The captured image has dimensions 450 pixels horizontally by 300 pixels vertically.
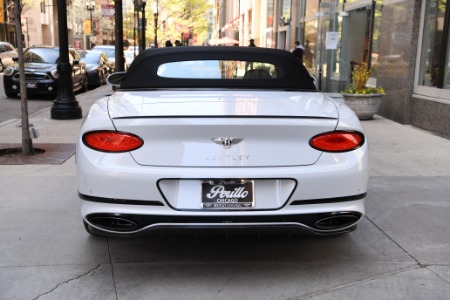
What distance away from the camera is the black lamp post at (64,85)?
10531 millimetres

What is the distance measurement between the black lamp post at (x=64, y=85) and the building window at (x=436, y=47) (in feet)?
Result: 23.8

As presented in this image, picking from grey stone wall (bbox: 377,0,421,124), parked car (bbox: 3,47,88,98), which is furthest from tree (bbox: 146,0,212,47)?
grey stone wall (bbox: 377,0,421,124)

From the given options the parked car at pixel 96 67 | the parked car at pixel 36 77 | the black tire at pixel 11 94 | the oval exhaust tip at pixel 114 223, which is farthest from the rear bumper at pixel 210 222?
the parked car at pixel 96 67

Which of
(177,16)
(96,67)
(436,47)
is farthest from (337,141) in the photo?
(177,16)

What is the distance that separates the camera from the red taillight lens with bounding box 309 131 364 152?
327 cm

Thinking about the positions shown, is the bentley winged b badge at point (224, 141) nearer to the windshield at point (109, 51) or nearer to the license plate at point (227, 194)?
the license plate at point (227, 194)

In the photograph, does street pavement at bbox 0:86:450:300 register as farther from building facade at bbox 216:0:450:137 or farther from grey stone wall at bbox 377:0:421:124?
grey stone wall at bbox 377:0:421:124

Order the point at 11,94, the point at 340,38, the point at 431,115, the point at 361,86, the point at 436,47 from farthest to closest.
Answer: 1. the point at 340,38
2. the point at 11,94
3. the point at 361,86
4. the point at 436,47
5. the point at 431,115

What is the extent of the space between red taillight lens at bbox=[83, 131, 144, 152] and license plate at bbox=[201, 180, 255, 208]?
1.69ft

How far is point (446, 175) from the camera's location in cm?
632

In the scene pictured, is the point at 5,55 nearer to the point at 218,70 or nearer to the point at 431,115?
the point at 431,115

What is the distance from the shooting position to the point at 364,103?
10812mm

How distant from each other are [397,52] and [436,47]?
1211mm

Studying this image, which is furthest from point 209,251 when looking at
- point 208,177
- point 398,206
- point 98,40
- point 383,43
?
point 98,40
